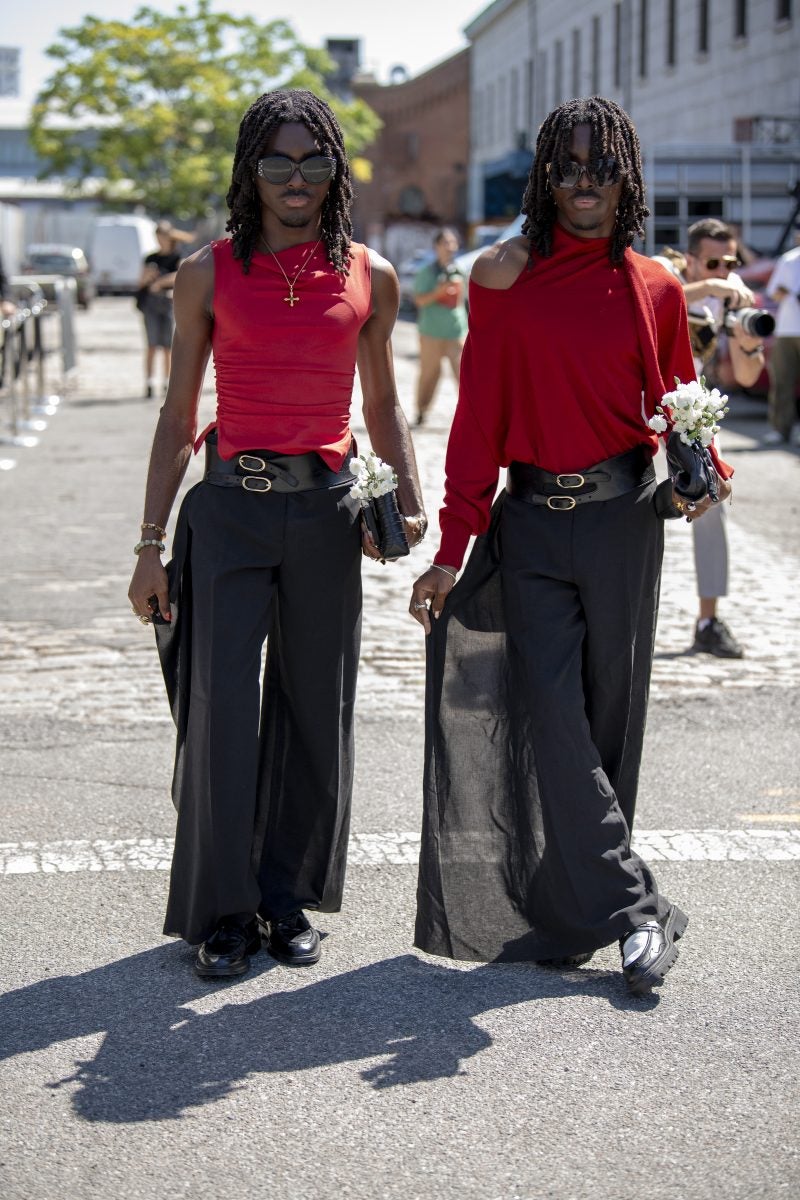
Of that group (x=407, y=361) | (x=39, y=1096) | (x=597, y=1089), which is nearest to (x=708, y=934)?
(x=597, y=1089)

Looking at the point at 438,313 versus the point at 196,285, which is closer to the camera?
the point at 196,285

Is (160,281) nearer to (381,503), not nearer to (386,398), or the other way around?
(386,398)

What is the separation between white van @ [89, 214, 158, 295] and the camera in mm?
61438

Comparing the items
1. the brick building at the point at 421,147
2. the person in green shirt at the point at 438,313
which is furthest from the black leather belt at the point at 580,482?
the brick building at the point at 421,147

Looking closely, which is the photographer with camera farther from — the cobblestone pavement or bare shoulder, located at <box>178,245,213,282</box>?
bare shoulder, located at <box>178,245,213,282</box>

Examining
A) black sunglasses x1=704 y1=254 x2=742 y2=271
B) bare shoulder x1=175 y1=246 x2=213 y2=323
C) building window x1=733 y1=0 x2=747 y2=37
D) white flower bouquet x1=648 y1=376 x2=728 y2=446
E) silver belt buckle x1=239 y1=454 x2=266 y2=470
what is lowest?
silver belt buckle x1=239 y1=454 x2=266 y2=470

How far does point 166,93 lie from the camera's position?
64062mm

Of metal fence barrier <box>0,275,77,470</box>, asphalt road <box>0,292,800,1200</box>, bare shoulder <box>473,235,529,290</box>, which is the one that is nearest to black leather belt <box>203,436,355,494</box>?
bare shoulder <box>473,235,529,290</box>

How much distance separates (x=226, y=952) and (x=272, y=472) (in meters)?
1.17

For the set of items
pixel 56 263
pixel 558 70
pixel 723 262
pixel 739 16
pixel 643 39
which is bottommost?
pixel 723 262

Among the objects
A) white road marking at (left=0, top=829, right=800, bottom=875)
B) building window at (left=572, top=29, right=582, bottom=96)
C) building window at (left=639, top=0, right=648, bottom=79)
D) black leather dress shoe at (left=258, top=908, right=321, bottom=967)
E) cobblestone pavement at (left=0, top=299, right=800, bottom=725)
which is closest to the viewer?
black leather dress shoe at (left=258, top=908, right=321, bottom=967)

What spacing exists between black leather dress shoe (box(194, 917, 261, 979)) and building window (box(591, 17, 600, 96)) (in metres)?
50.4

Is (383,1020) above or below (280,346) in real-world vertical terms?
below

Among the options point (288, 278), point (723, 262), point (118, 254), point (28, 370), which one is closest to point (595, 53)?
point (118, 254)
